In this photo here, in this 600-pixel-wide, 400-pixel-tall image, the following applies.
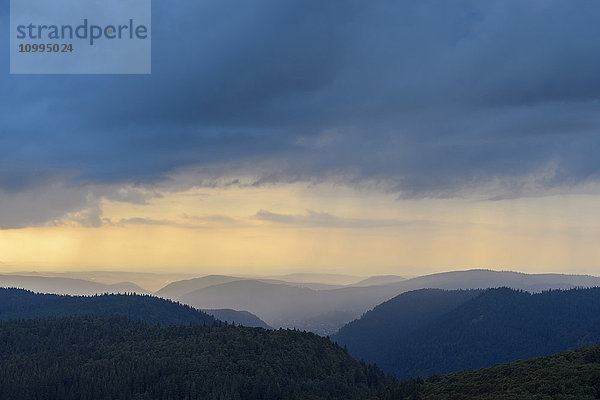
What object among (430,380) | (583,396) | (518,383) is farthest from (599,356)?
(430,380)

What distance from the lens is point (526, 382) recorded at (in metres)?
139

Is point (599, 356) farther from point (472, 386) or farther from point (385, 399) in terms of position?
point (385, 399)

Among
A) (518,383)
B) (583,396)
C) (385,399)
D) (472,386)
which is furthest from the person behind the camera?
(385,399)

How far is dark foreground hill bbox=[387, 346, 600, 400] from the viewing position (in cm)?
12238

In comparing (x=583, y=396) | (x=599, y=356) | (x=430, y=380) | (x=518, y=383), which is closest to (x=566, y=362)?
(x=599, y=356)

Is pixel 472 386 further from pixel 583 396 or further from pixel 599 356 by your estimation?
pixel 583 396

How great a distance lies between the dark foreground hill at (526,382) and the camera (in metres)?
122

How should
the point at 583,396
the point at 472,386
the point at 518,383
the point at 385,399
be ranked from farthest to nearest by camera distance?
the point at 385,399, the point at 472,386, the point at 518,383, the point at 583,396

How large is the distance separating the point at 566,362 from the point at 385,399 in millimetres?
62528

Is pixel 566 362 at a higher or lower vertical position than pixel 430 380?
higher

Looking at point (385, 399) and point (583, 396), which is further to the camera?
point (385, 399)

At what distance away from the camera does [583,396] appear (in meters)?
114

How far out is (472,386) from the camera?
6166 inches

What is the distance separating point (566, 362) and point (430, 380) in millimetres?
55500
